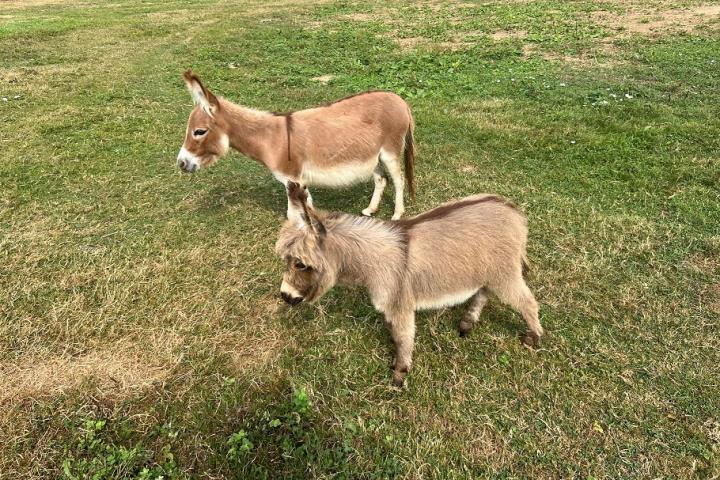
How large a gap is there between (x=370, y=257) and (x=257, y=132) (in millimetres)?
2653

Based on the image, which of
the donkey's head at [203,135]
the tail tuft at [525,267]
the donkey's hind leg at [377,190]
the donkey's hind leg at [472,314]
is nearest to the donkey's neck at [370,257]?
the donkey's hind leg at [472,314]

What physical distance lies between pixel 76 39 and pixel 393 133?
15680 mm

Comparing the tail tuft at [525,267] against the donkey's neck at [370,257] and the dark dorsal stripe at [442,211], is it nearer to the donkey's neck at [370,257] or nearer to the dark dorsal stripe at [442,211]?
the dark dorsal stripe at [442,211]

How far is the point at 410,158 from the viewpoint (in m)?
6.03

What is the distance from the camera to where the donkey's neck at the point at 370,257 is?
3436 mm

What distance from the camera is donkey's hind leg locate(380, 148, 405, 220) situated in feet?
19.0

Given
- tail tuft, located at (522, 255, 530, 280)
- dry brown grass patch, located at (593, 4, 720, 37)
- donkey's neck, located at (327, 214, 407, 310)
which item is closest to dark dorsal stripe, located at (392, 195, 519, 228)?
donkey's neck, located at (327, 214, 407, 310)

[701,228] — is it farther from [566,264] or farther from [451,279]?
[451,279]

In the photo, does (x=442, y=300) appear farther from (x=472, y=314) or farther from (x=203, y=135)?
(x=203, y=135)

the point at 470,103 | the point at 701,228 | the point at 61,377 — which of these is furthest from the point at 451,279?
the point at 470,103

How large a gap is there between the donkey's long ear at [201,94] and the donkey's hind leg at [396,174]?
2106 mm

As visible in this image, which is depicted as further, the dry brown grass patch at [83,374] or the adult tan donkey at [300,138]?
the adult tan donkey at [300,138]

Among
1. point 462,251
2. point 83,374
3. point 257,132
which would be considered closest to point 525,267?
point 462,251

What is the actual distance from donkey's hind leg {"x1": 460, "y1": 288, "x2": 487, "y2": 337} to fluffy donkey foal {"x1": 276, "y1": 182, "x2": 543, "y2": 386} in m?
0.34
